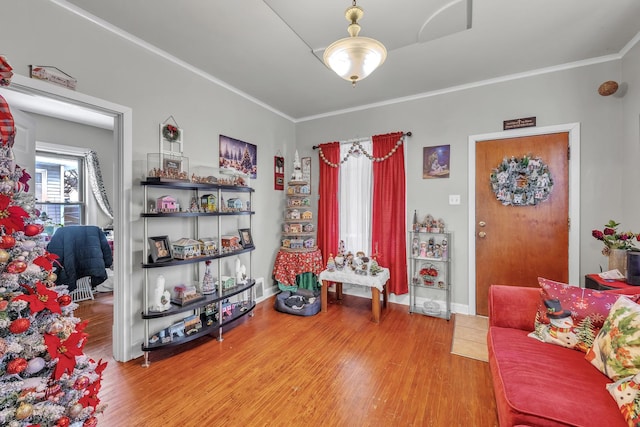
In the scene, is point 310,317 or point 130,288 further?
point 310,317

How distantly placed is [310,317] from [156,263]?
69.2 inches

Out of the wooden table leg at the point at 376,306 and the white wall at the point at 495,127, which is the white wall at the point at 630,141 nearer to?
the white wall at the point at 495,127

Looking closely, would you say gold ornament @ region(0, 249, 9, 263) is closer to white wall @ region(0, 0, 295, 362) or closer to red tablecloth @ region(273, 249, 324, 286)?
white wall @ region(0, 0, 295, 362)

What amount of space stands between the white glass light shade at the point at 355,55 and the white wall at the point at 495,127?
81.1 inches

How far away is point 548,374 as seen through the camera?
4.33 ft

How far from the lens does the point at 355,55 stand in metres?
1.54

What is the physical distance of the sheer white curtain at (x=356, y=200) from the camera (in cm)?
378

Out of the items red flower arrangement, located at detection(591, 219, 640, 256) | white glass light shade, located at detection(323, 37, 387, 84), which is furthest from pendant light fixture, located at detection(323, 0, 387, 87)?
red flower arrangement, located at detection(591, 219, 640, 256)

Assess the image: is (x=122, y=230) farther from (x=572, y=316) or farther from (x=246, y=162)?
(x=572, y=316)

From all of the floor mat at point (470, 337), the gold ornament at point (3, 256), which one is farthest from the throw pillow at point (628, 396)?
the gold ornament at point (3, 256)

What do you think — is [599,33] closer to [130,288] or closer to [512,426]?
[512,426]

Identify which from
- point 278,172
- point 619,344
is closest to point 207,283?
point 278,172

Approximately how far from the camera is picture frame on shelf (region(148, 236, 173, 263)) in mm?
2281

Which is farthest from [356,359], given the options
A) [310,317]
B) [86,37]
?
[86,37]
